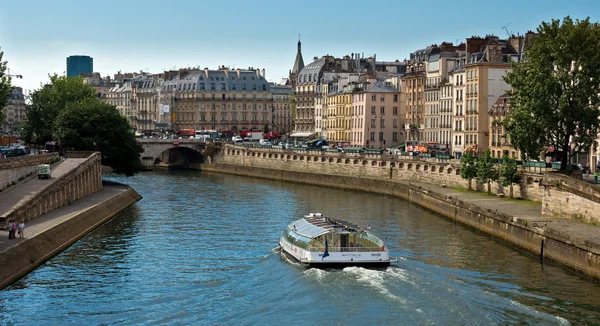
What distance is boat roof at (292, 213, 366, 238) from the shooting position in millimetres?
51188

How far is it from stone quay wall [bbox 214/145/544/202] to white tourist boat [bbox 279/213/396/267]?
22636 mm

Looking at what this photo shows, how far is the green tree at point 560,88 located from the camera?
63.1 metres

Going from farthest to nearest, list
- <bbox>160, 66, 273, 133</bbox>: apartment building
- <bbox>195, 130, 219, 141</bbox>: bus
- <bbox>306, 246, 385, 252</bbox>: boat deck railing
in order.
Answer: <bbox>160, 66, 273, 133</bbox>: apartment building
<bbox>195, 130, 219, 141</bbox>: bus
<bbox>306, 246, 385, 252</bbox>: boat deck railing

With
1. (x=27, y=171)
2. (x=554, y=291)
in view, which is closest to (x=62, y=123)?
(x=27, y=171)

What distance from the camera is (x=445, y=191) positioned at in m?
82.1

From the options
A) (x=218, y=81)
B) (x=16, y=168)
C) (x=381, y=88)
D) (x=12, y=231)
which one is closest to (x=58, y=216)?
(x=16, y=168)

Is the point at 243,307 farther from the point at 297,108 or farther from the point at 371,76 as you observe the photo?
the point at 297,108

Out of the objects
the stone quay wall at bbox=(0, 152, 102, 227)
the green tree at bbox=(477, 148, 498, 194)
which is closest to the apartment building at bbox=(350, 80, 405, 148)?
the stone quay wall at bbox=(0, 152, 102, 227)

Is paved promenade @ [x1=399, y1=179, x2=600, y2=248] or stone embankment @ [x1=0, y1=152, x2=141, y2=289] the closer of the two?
stone embankment @ [x1=0, y1=152, x2=141, y2=289]

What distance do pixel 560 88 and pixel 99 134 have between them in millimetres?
49546

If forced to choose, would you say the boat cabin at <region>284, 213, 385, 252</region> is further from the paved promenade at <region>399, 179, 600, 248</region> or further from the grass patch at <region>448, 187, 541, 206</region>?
the grass patch at <region>448, 187, 541, 206</region>

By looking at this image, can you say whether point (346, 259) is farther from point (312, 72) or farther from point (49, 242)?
point (312, 72)

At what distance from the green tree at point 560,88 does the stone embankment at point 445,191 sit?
13.7 feet

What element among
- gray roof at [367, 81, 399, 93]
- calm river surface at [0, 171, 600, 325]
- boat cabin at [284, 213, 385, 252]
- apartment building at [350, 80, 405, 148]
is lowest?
calm river surface at [0, 171, 600, 325]
